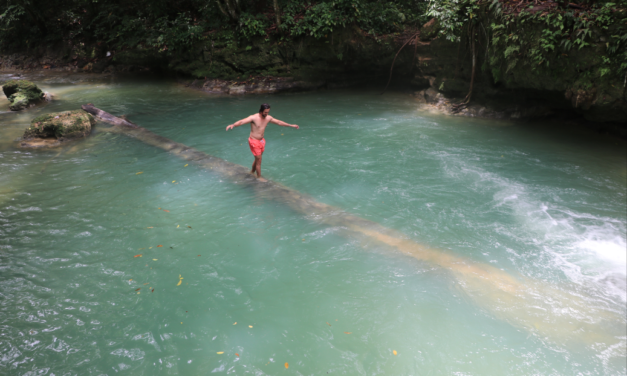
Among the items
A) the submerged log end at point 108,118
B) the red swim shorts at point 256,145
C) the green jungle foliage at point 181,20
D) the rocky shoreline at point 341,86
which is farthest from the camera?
the green jungle foliage at point 181,20

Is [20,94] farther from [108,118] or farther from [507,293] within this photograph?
[507,293]

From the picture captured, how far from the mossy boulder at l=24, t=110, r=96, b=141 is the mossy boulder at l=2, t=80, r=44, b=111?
419 cm

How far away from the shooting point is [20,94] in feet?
45.6

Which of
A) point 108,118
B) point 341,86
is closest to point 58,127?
point 108,118

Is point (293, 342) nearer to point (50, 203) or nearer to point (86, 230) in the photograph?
point (86, 230)

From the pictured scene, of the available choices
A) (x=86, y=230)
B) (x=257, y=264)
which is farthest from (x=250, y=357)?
(x=86, y=230)

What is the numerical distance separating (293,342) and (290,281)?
41.0 inches

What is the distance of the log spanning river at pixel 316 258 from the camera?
4012mm

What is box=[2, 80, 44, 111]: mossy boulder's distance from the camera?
13612mm

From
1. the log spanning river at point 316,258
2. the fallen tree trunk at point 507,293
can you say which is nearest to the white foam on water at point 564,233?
the log spanning river at point 316,258

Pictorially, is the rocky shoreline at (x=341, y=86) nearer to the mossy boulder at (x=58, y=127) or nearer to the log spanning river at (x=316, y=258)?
the log spanning river at (x=316, y=258)

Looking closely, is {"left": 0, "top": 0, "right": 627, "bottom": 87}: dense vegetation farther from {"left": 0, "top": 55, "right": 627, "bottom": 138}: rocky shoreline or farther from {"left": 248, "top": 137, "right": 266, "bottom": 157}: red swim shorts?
{"left": 248, "top": 137, "right": 266, "bottom": 157}: red swim shorts

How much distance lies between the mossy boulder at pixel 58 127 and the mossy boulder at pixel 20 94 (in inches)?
165

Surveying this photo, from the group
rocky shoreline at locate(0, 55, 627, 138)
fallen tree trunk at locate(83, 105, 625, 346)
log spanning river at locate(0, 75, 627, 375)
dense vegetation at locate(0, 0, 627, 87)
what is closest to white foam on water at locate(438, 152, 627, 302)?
log spanning river at locate(0, 75, 627, 375)
